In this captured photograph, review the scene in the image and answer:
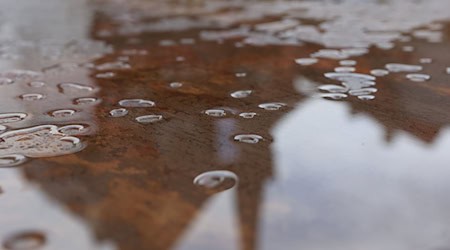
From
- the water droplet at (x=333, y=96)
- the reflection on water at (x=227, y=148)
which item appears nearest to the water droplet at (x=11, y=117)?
the reflection on water at (x=227, y=148)

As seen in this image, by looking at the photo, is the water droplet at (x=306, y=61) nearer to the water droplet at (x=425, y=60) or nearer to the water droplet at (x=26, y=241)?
the water droplet at (x=425, y=60)

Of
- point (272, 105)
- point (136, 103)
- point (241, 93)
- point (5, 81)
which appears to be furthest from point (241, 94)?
point (5, 81)

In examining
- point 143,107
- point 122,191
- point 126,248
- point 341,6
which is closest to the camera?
point 126,248

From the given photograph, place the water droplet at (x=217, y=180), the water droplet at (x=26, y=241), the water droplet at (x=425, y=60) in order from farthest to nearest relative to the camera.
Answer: the water droplet at (x=425, y=60) < the water droplet at (x=217, y=180) < the water droplet at (x=26, y=241)

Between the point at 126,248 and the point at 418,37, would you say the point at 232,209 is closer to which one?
the point at 126,248

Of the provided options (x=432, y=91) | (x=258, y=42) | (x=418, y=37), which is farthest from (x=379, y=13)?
(x=432, y=91)

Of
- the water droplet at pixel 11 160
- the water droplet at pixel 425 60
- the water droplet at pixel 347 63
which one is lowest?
the water droplet at pixel 11 160

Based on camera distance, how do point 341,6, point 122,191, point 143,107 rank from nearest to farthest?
point 122,191 → point 143,107 → point 341,6
